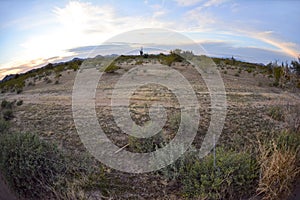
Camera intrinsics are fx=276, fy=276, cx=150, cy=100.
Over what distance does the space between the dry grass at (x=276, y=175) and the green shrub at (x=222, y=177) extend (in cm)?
17

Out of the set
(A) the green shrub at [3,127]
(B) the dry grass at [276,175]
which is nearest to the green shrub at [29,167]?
(A) the green shrub at [3,127]

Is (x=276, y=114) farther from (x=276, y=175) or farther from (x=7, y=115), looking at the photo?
(x=7, y=115)

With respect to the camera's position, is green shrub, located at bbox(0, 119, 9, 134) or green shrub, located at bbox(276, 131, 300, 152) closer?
green shrub, located at bbox(276, 131, 300, 152)

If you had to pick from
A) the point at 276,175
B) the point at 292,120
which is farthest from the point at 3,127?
the point at 292,120

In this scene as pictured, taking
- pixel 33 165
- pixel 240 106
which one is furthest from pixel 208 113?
pixel 33 165

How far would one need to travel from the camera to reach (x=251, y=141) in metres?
5.96

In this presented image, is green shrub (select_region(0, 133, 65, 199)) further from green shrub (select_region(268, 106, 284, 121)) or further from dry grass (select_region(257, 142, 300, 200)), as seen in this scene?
green shrub (select_region(268, 106, 284, 121))

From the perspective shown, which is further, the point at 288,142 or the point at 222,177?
the point at 288,142

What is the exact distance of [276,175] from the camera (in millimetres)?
4672

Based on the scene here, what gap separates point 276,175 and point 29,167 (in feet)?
Result: 13.6

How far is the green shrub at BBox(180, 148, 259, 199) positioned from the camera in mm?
4406

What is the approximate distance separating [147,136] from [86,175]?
65.9 inches

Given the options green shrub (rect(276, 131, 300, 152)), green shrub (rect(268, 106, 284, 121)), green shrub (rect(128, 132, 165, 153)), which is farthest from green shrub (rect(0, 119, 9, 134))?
green shrub (rect(268, 106, 284, 121))

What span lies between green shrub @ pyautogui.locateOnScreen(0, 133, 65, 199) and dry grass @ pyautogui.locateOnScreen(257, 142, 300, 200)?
344cm
